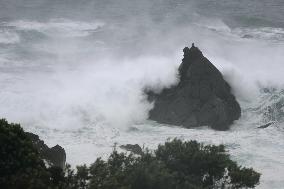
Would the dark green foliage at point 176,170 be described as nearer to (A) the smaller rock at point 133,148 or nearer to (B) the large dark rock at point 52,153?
(B) the large dark rock at point 52,153

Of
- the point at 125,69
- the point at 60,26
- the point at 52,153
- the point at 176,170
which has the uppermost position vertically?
the point at 60,26

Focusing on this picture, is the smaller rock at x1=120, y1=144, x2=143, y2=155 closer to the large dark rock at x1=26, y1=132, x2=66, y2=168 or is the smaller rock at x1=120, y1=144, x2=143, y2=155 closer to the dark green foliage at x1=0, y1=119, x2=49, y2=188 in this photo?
the large dark rock at x1=26, y1=132, x2=66, y2=168

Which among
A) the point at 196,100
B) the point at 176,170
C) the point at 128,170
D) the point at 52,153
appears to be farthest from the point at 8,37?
the point at 128,170

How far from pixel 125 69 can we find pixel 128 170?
2442 cm

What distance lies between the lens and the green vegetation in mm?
20077

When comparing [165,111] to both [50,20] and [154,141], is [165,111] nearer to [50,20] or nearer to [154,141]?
[154,141]

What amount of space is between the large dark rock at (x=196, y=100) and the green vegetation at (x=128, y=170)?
9209 mm

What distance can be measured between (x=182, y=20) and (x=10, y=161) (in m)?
52.9

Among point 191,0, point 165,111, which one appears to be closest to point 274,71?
point 165,111

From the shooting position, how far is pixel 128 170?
2302 cm

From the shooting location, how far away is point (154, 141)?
3431cm

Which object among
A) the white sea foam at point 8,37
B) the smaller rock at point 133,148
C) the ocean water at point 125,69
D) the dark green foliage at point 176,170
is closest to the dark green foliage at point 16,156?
the dark green foliage at point 176,170

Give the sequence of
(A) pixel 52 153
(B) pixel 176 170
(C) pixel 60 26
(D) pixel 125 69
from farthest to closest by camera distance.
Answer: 1. (C) pixel 60 26
2. (D) pixel 125 69
3. (A) pixel 52 153
4. (B) pixel 176 170

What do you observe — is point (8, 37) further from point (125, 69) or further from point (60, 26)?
point (125, 69)
